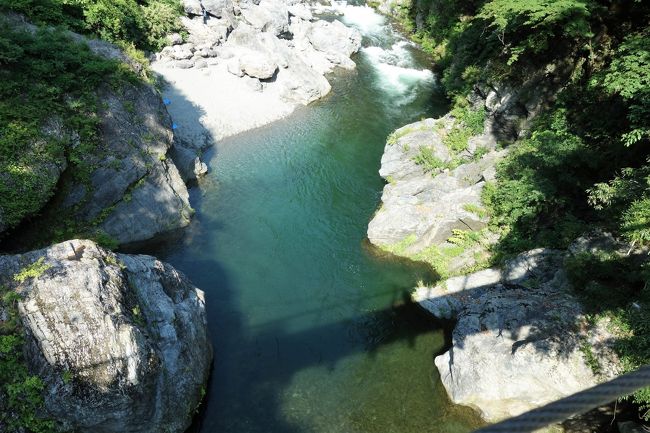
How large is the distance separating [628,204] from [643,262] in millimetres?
2167

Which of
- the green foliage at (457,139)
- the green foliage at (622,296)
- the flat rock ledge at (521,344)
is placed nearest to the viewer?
the green foliage at (622,296)

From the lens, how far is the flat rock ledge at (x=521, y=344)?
13.0m

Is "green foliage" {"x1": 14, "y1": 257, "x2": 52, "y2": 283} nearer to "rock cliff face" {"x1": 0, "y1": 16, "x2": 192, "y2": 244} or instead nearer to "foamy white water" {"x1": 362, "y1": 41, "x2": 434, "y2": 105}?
"rock cliff face" {"x1": 0, "y1": 16, "x2": 192, "y2": 244}

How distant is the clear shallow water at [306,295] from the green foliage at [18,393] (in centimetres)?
483

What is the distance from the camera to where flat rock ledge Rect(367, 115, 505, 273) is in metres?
20.3

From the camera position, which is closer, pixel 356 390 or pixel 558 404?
pixel 558 404

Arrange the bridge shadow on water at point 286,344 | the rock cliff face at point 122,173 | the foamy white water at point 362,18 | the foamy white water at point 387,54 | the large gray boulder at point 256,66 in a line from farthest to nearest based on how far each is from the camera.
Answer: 1. the foamy white water at point 362,18
2. the foamy white water at point 387,54
3. the large gray boulder at point 256,66
4. the rock cliff face at point 122,173
5. the bridge shadow on water at point 286,344

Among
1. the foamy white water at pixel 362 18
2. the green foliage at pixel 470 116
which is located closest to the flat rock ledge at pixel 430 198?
the green foliage at pixel 470 116

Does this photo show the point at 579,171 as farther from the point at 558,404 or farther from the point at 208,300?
the point at 558,404

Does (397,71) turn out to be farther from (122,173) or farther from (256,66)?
(122,173)

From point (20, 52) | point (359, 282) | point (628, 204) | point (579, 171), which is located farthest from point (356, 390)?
point (20, 52)

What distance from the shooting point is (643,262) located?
12.8 metres

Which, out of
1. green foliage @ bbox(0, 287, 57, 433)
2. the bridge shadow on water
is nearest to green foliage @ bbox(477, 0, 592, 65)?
the bridge shadow on water

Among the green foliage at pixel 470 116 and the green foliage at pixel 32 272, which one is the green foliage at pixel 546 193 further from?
the green foliage at pixel 32 272
